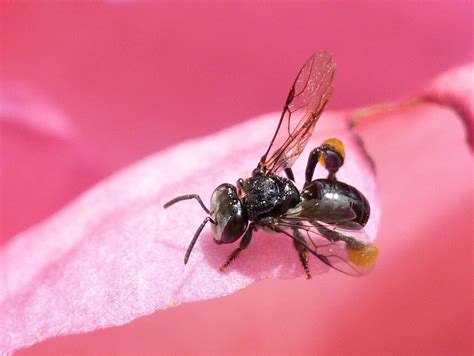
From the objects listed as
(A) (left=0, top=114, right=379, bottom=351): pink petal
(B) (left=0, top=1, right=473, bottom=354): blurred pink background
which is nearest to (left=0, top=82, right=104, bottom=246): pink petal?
(B) (left=0, top=1, right=473, bottom=354): blurred pink background

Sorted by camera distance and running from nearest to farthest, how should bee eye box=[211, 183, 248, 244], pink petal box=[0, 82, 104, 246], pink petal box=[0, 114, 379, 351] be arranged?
1. pink petal box=[0, 114, 379, 351]
2. bee eye box=[211, 183, 248, 244]
3. pink petal box=[0, 82, 104, 246]

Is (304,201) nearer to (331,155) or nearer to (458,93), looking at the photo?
(331,155)

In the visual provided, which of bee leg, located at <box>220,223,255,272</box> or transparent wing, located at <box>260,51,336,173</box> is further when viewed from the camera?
transparent wing, located at <box>260,51,336,173</box>

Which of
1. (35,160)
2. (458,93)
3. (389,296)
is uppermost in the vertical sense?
(458,93)

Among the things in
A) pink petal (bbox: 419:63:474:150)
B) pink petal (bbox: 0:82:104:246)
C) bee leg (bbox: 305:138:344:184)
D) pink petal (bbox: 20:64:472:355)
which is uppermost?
pink petal (bbox: 419:63:474:150)

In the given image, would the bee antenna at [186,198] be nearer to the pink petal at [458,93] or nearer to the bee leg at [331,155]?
the bee leg at [331,155]

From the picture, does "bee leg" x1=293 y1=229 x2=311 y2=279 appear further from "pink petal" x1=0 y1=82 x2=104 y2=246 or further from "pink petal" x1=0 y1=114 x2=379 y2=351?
"pink petal" x1=0 y1=82 x2=104 y2=246

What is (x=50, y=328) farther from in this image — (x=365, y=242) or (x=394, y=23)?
(x=394, y=23)

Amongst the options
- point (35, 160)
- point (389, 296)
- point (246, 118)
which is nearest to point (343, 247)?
point (389, 296)
